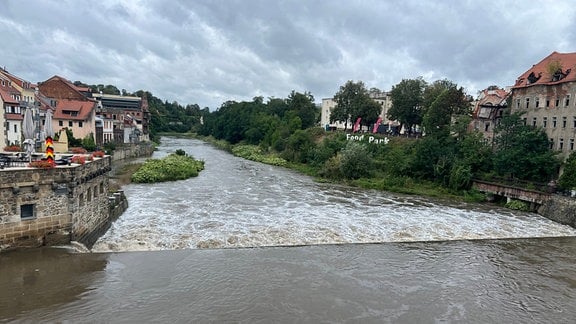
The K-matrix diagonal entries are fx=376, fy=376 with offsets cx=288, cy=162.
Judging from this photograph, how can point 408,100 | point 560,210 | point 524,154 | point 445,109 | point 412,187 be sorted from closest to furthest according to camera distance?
point 560,210, point 524,154, point 412,187, point 445,109, point 408,100

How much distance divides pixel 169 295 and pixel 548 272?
1913cm

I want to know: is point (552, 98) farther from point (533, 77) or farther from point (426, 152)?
point (426, 152)

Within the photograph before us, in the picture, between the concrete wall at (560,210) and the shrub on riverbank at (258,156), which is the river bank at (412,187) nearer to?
the concrete wall at (560,210)

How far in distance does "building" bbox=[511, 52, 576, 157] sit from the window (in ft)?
140

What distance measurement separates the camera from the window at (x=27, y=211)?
1700 cm

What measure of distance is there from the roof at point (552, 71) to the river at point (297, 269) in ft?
55.0

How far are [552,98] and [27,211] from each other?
148ft

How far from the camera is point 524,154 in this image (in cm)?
3694

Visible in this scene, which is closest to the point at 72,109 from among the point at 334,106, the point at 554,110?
the point at 334,106

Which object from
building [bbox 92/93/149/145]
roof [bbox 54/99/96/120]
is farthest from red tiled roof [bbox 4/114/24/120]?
building [bbox 92/93/149/145]

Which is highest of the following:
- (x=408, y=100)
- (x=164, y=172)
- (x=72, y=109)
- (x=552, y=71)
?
(x=552, y=71)

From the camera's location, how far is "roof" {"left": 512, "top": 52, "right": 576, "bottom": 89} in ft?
124

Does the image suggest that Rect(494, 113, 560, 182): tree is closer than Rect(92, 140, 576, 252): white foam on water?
No

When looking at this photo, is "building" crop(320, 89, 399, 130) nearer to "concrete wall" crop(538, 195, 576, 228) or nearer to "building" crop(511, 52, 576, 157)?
"building" crop(511, 52, 576, 157)
